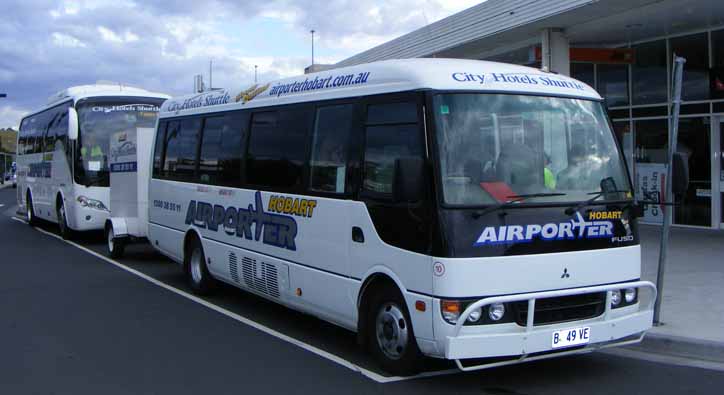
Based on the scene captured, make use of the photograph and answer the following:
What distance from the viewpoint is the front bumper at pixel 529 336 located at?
5.54m

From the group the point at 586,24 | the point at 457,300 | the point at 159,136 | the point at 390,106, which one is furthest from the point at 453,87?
the point at 586,24

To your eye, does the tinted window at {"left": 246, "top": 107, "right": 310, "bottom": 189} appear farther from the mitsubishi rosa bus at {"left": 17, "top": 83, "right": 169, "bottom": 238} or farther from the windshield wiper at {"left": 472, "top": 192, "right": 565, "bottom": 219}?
the mitsubishi rosa bus at {"left": 17, "top": 83, "right": 169, "bottom": 238}

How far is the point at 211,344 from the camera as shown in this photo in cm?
776

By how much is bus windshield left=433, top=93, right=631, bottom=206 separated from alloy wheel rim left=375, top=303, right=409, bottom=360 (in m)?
1.19

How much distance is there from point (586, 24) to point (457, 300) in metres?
10.9

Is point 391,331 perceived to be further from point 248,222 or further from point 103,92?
point 103,92

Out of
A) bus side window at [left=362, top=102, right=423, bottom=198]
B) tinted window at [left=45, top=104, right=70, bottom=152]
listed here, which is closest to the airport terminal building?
bus side window at [left=362, top=102, right=423, bottom=198]

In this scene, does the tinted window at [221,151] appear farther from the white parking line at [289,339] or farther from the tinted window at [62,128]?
the tinted window at [62,128]

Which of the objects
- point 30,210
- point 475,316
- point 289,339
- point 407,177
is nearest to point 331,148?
point 407,177

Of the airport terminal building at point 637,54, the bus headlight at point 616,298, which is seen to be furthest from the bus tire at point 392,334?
the airport terminal building at point 637,54

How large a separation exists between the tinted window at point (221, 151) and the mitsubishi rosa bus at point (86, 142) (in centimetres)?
646

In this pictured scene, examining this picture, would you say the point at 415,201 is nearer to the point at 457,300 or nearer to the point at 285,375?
the point at 457,300

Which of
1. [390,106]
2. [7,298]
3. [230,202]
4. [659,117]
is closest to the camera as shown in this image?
[390,106]

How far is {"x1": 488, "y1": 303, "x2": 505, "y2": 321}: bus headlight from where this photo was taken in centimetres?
569
